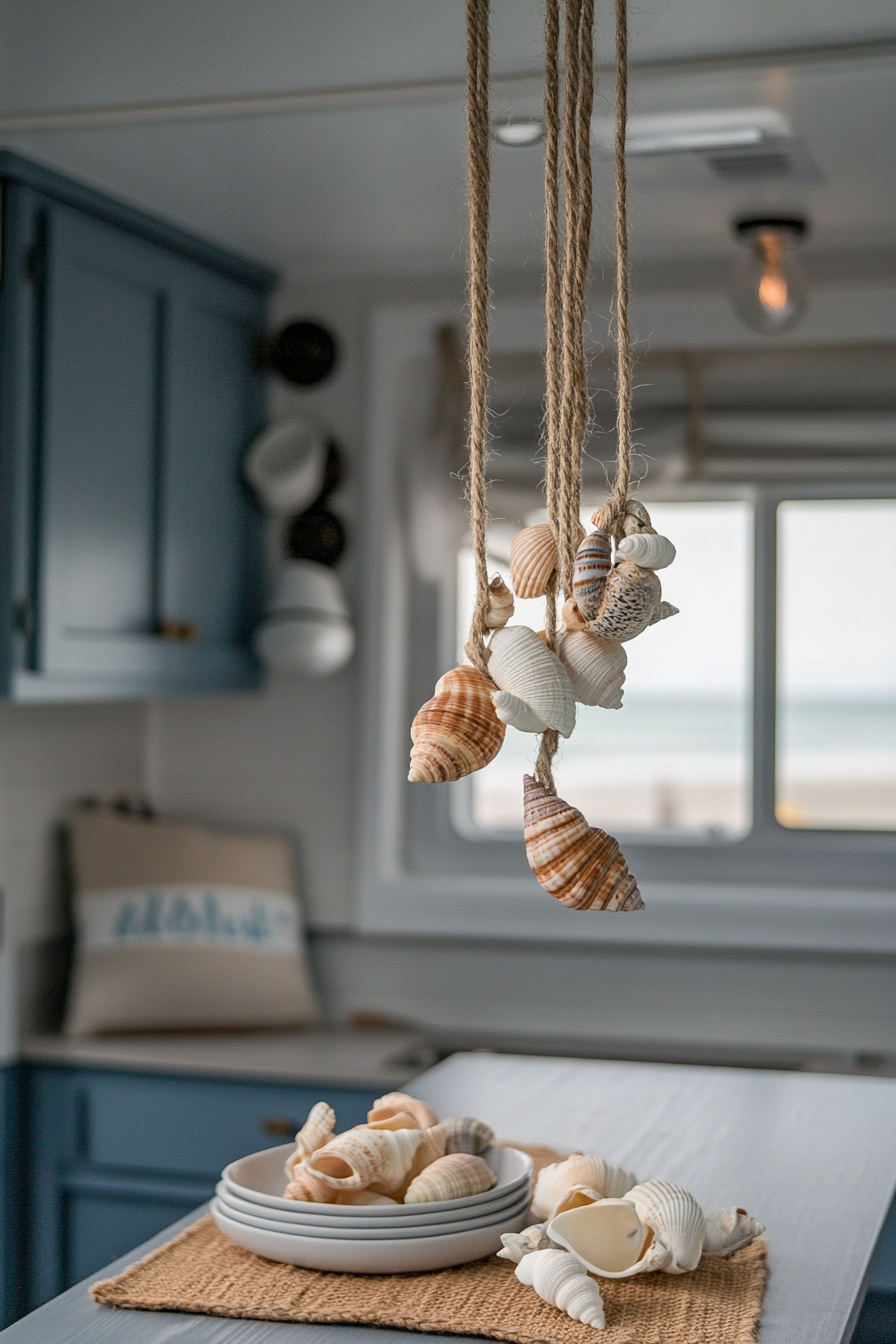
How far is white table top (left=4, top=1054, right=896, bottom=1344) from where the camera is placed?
1.25 m

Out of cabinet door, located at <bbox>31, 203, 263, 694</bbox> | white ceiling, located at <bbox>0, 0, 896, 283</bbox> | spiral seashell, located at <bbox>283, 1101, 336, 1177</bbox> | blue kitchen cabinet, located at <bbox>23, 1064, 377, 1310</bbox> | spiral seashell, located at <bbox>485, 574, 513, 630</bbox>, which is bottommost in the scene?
blue kitchen cabinet, located at <bbox>23, 1064, 377, 1310</bbox>

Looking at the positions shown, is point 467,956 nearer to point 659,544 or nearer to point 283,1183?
point 283,1183

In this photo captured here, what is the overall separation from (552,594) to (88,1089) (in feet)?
6.43

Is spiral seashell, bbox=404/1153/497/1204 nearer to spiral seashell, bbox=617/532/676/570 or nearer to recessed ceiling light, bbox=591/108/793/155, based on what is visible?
spiral seashell, bbox=617/532/676/570

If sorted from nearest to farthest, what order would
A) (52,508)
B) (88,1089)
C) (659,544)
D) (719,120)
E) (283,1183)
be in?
(659,544) < (283,1183) < (719,120) < (52,508) < (88,1089)

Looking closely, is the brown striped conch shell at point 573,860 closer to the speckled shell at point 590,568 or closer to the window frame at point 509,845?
the speckled shell at point 590,568

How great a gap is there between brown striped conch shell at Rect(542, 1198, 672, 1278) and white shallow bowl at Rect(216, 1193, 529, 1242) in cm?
8

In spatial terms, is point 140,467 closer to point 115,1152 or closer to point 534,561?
point 115,1152

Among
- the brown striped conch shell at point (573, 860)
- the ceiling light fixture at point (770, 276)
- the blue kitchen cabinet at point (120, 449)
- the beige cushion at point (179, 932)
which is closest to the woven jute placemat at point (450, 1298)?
the brown striped conch shell at point (573, 860)

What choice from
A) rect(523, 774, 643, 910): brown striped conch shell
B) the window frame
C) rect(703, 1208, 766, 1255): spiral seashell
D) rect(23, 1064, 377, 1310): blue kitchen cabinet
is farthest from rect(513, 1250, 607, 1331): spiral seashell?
the window frame

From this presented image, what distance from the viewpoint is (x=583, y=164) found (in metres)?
1.23

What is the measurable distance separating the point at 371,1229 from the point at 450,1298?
3.5 inches

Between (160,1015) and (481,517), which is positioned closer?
(481,517)

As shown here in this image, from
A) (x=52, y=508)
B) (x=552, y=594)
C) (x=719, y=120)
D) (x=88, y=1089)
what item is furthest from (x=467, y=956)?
(x=552, y=594)
